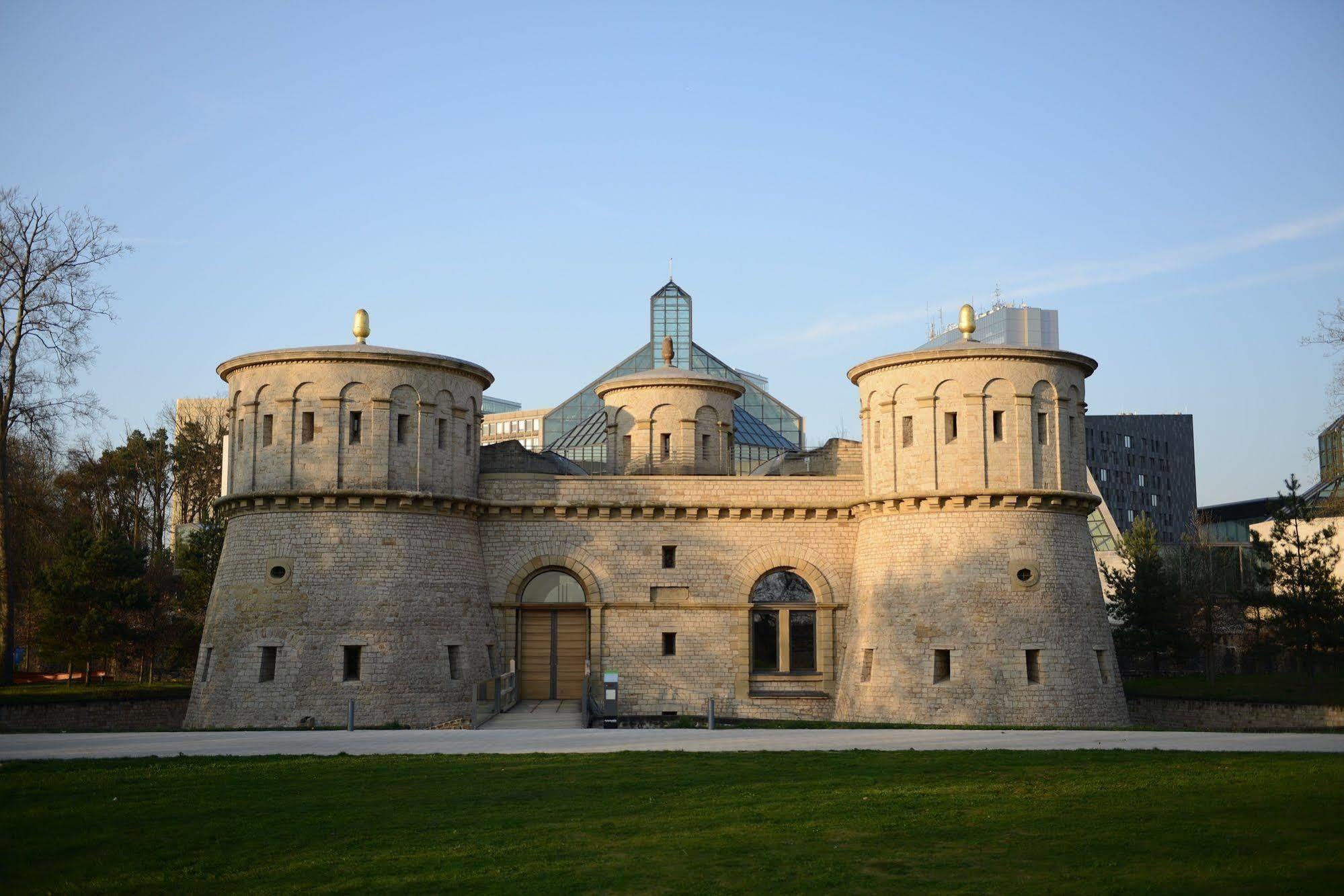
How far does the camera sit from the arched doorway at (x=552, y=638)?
A: 116ft

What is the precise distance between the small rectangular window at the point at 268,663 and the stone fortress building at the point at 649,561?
0.32ft

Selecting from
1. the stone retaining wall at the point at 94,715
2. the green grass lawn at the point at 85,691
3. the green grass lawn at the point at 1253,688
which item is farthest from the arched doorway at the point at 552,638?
the green grass lawn at the point at 1253,688

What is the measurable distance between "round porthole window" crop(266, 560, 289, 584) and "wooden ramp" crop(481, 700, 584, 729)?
6228 millimetres

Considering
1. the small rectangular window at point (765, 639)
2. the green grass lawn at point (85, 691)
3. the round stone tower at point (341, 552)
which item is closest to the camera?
the round stone tower at point (341, 552)

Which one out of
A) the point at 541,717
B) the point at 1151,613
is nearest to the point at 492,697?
the point at 541,717

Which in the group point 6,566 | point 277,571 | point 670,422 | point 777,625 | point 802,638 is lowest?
point 802,638

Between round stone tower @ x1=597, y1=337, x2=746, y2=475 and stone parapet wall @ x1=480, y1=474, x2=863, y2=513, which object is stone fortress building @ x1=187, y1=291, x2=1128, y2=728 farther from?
round stone tower @ x1=597, y1=337, x2=746, y2=475

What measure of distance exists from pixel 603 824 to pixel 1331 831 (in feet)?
27.3

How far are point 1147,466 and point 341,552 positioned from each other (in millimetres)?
93122

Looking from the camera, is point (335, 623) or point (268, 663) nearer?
point (335, 623)

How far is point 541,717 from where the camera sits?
31469mm

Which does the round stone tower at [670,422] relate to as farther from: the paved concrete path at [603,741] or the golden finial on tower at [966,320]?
the paved concrete path at [603,741]

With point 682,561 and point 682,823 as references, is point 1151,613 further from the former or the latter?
point 682,823

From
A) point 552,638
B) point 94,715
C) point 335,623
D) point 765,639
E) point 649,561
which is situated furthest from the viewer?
point 765,639
